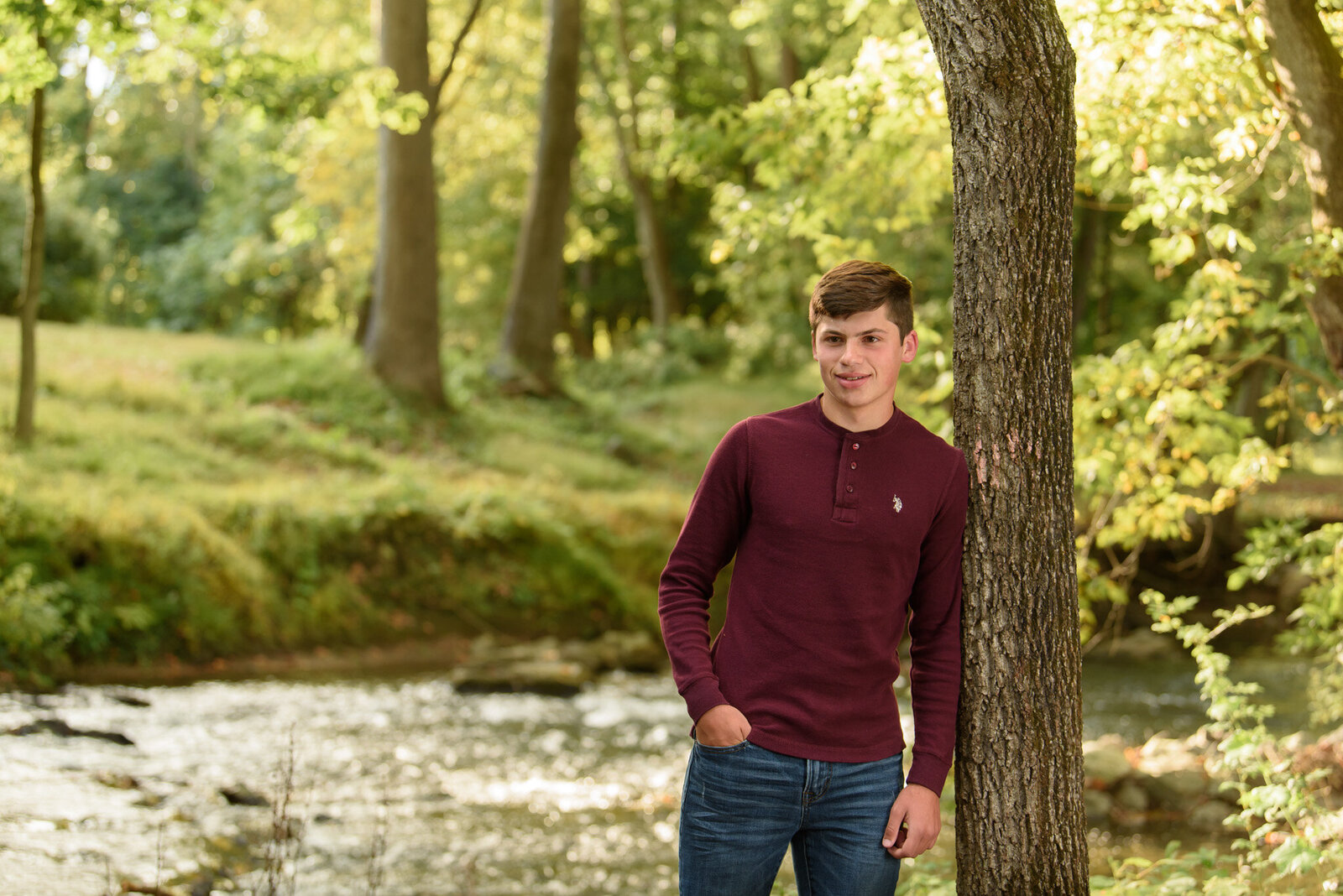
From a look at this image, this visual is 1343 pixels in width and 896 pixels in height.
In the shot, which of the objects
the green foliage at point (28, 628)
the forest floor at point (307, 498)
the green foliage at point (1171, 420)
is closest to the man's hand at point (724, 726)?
the green foliage at point (1171, 420)

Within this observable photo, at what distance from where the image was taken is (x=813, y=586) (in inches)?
115

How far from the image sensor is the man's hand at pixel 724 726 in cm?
286

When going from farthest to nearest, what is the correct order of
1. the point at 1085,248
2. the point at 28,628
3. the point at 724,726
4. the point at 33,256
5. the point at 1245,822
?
the point at 1085,248
the point at 33,256
the point at 28,628
the point at 1245,822
the point at 724,726

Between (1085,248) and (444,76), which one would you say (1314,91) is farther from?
(1085,248)

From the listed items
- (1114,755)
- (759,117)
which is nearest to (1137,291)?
(1114,755)

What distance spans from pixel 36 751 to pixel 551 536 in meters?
6.97

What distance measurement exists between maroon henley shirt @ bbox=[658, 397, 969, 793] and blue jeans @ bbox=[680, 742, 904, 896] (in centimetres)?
6

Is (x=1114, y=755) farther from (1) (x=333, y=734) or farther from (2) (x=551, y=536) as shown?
(2) (x=551, y=536)

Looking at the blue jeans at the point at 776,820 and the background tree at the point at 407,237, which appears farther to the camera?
the background tree at the point at 407,237

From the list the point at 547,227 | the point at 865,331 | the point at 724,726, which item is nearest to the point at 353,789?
the point at 724,726

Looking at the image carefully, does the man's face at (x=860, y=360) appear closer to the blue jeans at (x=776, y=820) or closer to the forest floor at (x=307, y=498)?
the blue jeans at (x=776, y=820)

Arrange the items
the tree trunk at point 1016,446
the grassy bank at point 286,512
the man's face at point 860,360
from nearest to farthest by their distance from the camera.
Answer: the man's face at point 860,360 < the tree trunk at point 1016,446 < the grassy bank at point 286,512

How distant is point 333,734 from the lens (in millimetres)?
8672

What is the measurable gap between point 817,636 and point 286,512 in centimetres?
977
